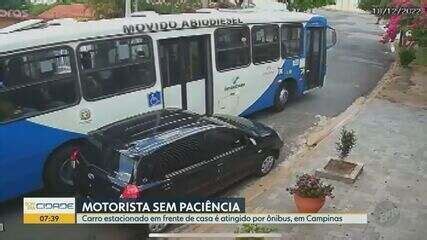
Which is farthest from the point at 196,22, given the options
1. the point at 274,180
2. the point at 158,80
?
the point at 274,180

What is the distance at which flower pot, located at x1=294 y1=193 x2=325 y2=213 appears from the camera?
7575 millimetres

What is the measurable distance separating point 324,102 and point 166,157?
29.8 ft

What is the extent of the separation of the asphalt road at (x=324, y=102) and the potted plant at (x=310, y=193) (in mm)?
2047

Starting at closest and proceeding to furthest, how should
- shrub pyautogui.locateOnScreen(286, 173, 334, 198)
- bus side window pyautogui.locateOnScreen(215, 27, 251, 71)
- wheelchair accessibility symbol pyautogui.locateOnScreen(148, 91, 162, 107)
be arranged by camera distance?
shrub pyautogui.locateOnScreen(286, 173, 334, 198) → wheelchair accessibility symbol pyautogui.locateOnScreen(148, 91, 162, 107) → bus side window pyautogui.locateOnScreen(215, 27, 251, 71)

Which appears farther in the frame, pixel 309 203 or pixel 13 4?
pixel 13 4

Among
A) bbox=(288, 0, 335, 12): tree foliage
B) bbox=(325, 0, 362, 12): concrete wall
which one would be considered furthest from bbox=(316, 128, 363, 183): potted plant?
bbox=(325, 0, 362, 12): concrete wall

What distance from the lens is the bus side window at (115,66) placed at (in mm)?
9062

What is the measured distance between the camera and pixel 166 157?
300 inches

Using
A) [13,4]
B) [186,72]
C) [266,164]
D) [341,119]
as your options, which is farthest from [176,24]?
[13,4]

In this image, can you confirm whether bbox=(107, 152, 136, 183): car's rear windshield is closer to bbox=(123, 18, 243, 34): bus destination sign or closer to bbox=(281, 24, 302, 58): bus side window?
bbox=(123, 18, 243, 34): bus destination sign

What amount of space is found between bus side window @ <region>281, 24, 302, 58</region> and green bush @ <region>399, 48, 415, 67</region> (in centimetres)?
808

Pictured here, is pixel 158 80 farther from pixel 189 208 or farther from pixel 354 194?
pixel 354 194

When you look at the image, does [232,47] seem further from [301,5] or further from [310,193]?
[301,5]

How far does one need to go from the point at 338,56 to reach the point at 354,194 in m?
15.8
